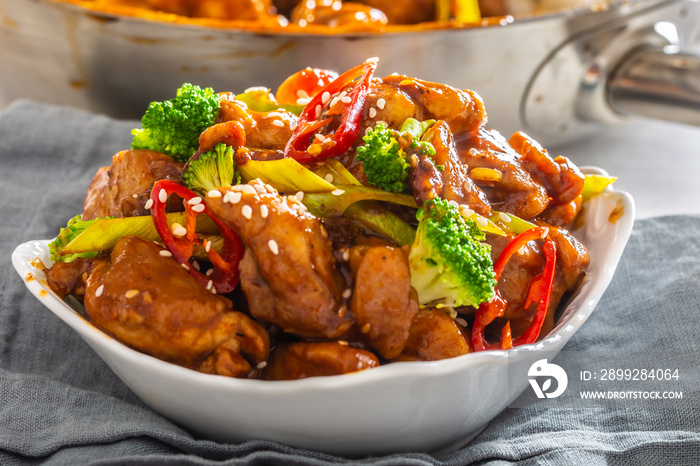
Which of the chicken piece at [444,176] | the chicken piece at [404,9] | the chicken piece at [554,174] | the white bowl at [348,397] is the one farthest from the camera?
the chicken piece at [404,9]

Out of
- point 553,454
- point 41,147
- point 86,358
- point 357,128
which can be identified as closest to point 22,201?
point 41,147

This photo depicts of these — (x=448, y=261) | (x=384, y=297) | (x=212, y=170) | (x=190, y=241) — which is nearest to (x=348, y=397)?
(x=384, y=297)

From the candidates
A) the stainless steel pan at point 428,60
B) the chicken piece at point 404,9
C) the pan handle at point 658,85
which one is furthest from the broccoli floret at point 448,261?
the chicken piece at point 404,9

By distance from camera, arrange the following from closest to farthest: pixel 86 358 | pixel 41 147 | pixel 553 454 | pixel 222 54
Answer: pixel 553 454 → pixel 86 358 → pixel 41 147 → pixel 222 54

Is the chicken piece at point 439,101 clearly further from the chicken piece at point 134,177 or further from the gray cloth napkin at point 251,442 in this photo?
the gray cloth napkin at point 251,442

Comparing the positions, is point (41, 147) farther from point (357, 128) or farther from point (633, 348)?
point (633, 348)

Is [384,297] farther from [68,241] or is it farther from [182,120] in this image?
[68,241]
